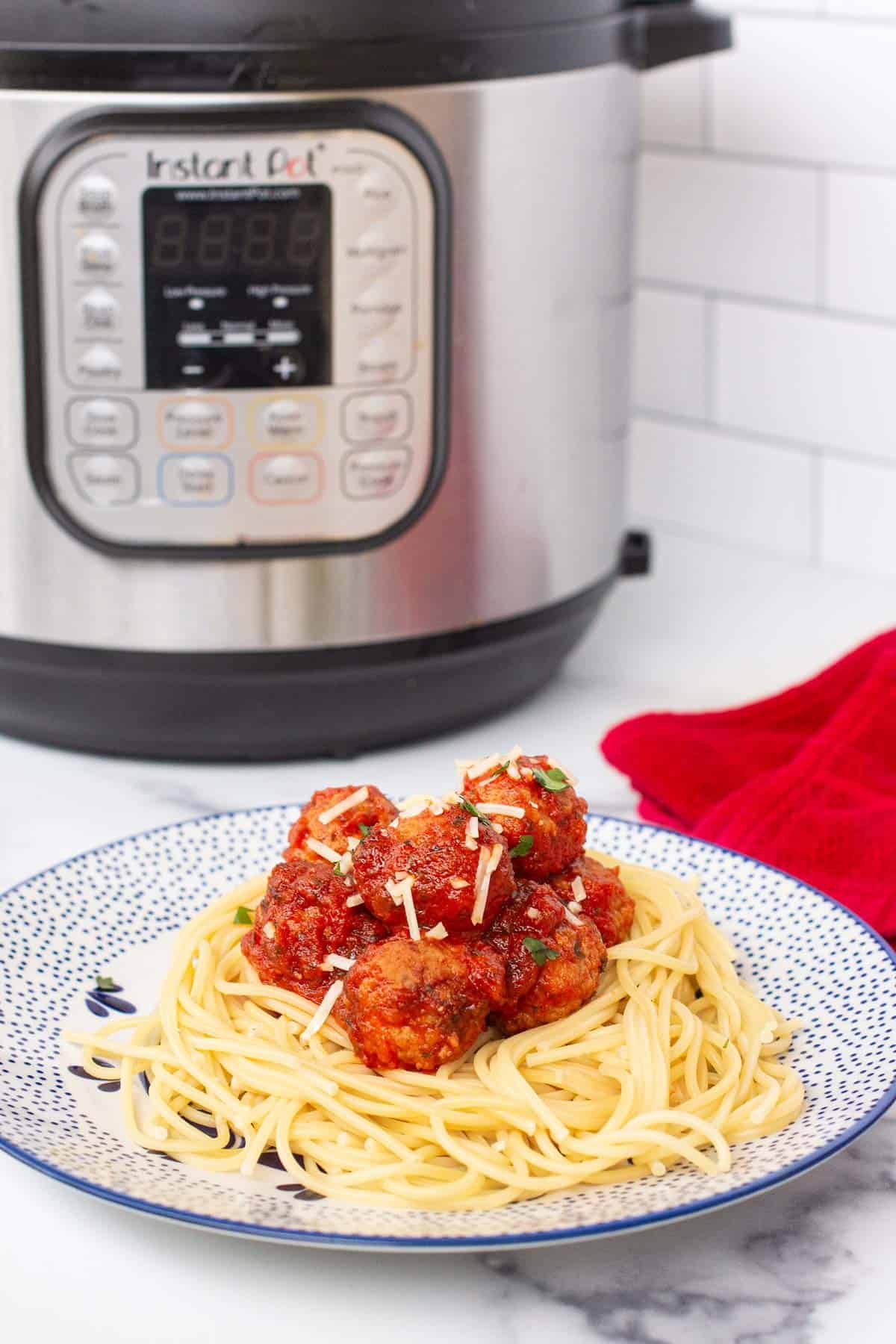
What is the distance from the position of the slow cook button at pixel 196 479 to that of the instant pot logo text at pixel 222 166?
16 centimetres

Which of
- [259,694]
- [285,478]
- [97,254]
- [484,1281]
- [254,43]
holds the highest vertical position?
[254,43]

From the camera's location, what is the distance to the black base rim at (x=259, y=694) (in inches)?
44.3

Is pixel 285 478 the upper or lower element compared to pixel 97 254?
lower

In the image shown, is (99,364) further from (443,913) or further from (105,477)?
(443,913)

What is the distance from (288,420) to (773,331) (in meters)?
0.66

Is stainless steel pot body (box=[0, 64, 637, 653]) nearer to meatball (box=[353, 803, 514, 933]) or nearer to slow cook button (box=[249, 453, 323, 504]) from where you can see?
slow cook button (box=[249, 453, 323, 504])

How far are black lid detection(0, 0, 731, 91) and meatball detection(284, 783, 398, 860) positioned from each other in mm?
416

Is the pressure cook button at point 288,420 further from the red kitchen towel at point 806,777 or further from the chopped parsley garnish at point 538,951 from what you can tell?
the chopped parsley garnish at point 538,951

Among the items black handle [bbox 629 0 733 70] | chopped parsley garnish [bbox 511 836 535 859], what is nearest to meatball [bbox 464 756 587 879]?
chopped parsley garnish [bbox 511 836 535 859]

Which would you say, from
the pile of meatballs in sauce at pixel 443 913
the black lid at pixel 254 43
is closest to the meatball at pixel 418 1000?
the pile of meatballs in sauce at pixel 443 913

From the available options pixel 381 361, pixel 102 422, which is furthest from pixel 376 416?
pixel 102 422

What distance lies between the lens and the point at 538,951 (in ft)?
2.55

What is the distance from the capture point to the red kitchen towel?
101cm

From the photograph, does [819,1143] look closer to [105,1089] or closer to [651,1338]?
[651,1338]
